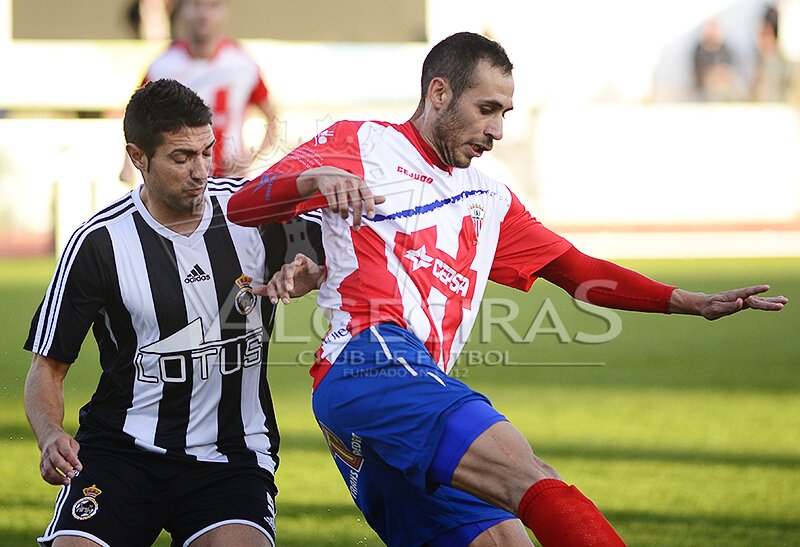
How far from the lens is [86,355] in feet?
31.7

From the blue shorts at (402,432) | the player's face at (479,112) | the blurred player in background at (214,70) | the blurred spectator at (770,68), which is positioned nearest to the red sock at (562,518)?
the blue shorts at (402,432)

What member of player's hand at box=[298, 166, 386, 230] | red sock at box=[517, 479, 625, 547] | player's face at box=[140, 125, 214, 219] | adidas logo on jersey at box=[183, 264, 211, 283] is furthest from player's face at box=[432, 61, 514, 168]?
red sock at box=[517, 479, 625, 547]

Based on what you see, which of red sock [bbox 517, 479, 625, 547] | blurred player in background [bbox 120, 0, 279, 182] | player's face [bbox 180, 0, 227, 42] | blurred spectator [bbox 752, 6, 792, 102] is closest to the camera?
red sock [bbox 517, 479, 625, 547]

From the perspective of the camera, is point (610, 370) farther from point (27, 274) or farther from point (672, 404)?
point (27, 274)

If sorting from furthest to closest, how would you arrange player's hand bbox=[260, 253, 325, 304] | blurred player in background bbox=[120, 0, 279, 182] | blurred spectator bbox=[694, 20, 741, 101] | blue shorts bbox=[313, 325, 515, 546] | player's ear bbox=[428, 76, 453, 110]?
1. blurred spectator bbox=[694, 20, 741, 101]
2. blurred player in background bbox=[120, 0, 279, 182]
3. player's ear bbox=[428, 76, 453, 110]
4. player's hand bbox=[260, 253, 325, 304]
5. blue shorts bbox=[313, 325, 515, 546]

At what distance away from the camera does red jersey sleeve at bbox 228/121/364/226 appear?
3.31 meters

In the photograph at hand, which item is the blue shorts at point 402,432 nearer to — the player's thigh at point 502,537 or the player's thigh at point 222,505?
the player's thigh at point 502,537

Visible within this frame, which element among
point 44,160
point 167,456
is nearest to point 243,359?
point 167,456

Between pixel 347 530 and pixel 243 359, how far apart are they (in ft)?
4.50

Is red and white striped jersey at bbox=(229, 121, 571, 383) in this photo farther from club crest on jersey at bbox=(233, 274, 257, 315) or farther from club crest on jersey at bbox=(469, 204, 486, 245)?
club crest on jersey at bbox=(233, 274, 257, 315)

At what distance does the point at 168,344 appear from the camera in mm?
3676

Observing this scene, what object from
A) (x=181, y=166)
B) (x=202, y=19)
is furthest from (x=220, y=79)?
(x=181, y=166)

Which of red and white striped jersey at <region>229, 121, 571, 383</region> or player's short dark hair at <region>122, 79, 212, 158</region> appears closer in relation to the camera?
red and white striped jersey at <region>229, 121, 571, 383</region>

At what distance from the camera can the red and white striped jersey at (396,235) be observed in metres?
3.37
